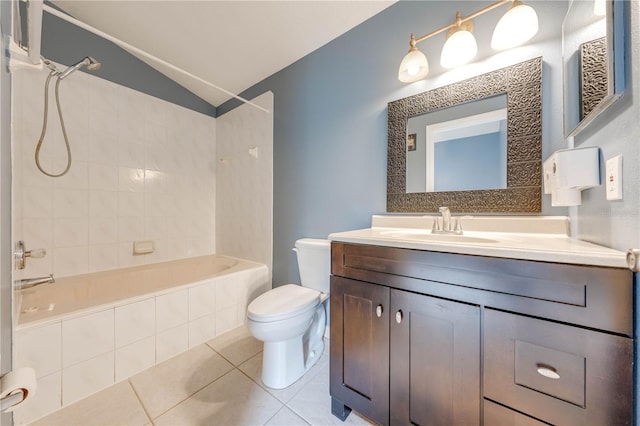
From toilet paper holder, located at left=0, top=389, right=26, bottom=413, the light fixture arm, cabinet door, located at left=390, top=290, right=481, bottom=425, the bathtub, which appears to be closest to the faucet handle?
cabinet door, located at left=390, top=290, right=481, bottom=425

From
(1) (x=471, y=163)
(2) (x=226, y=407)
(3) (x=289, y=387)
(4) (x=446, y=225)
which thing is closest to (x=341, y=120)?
(1) (x=471, y=163)

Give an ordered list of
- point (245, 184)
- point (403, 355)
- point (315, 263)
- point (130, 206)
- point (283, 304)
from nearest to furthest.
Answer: point (403, 355)
point (283, 304)
point (315, 263)
point (130, 206)
point (245, 184)

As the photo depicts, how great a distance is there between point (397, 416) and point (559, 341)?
63 centimetres

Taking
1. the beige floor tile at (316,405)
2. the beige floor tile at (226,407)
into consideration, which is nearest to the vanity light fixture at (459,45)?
the beige floor tile at (316,405)

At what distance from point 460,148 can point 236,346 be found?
1.99 meters

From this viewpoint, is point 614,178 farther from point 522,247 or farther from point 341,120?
point 341,120

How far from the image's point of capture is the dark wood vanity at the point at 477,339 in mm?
562

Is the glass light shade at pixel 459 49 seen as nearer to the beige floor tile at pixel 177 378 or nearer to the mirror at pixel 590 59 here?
the mirror at pixel 590 59

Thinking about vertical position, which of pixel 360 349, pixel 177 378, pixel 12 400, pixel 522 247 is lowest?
pixel 177 378

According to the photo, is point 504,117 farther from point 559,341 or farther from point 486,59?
point 559,341

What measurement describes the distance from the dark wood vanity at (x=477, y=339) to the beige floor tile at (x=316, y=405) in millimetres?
155

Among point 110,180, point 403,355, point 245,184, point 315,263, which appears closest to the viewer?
point 403,355

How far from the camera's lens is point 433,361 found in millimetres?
802

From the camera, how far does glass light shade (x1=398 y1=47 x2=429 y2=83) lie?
4.18ft
